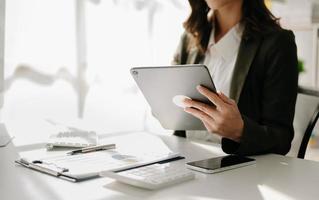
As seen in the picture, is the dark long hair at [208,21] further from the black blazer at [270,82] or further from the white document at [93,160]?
the white document at [93,160]

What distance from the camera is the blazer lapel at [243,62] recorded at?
1.24 metres

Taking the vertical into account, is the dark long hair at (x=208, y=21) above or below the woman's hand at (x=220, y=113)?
above

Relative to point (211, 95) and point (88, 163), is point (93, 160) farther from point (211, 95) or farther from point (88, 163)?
point (211, 95)

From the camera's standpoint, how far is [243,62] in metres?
1.24

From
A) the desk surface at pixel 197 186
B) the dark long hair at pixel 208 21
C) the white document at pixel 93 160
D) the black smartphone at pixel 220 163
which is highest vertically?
the dark long hair at pixel 208 21

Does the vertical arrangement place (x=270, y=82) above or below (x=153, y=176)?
above

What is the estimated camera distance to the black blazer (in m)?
1.11

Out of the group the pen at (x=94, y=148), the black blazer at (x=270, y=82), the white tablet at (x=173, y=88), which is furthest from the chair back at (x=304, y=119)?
the pen at (x=94, y=148)

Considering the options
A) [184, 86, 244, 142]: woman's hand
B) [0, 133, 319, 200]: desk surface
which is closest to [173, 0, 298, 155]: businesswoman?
[184, 86, 244, 142]: woman's hand

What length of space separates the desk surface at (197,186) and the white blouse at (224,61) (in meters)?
0.48

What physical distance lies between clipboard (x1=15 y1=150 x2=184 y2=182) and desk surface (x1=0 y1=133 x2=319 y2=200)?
15mm

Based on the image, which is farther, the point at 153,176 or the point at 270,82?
the point at 270,82

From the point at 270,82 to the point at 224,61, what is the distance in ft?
0.71

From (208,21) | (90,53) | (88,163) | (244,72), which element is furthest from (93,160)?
(90,53)
